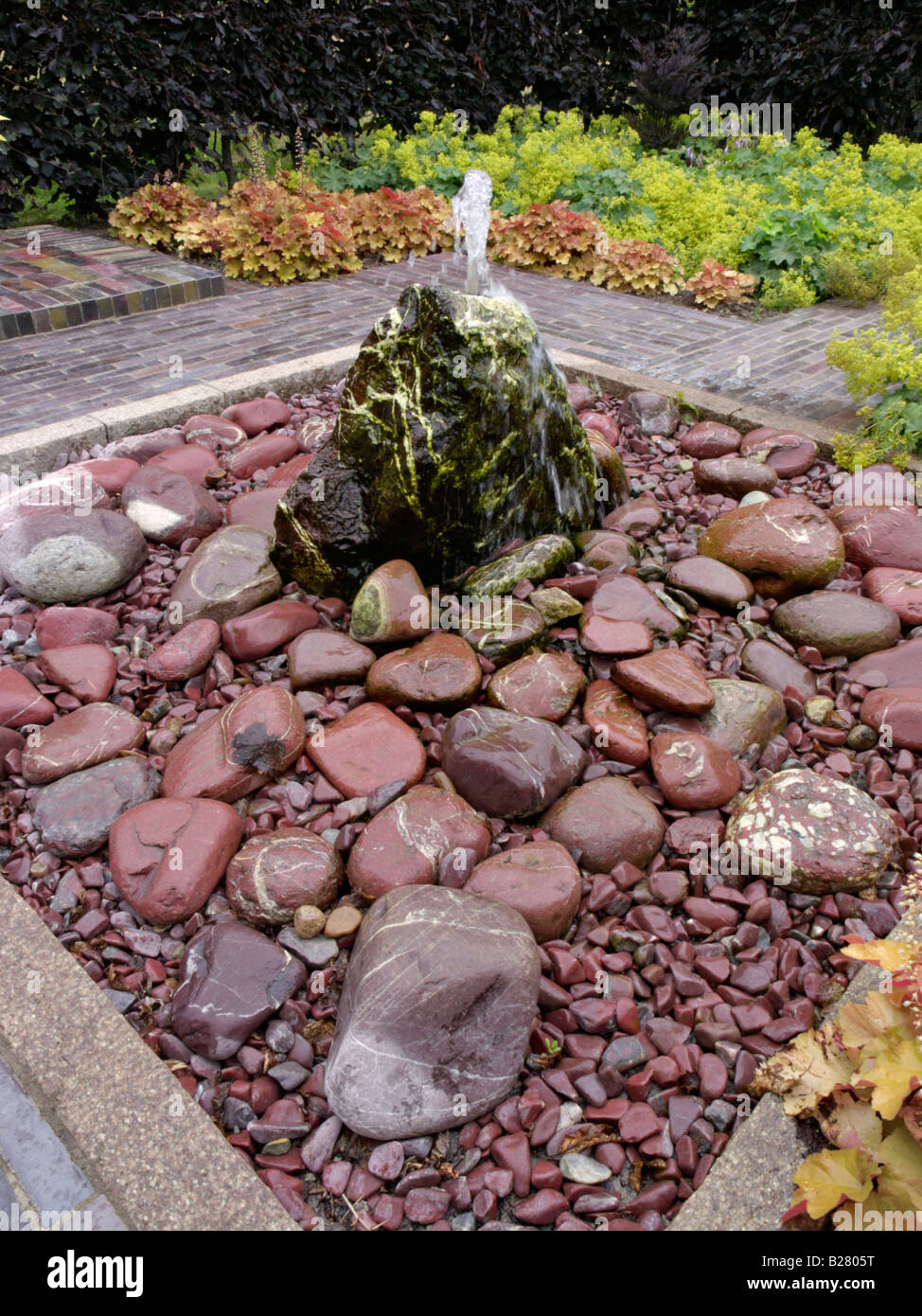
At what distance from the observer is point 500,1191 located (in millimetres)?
2043

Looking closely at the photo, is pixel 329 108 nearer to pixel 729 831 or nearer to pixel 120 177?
pixel 120 177

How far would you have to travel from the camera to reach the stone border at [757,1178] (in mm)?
1908

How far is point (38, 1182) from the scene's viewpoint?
7.02 ft

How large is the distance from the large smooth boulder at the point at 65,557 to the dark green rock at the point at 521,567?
4.98 ft

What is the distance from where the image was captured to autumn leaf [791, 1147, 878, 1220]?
1788 millimetres

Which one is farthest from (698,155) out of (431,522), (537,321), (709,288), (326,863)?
(326,863)

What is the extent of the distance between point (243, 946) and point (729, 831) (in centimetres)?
149

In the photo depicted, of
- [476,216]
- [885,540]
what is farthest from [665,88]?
[885,540]

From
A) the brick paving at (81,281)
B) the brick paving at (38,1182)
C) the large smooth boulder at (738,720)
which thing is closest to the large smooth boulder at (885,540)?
the large smooth boulder at (738,720)

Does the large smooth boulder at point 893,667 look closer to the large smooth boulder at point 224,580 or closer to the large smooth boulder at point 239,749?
the large smooth boulder at point 239,749

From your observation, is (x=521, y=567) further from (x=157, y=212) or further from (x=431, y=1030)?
(x=157, y=212)

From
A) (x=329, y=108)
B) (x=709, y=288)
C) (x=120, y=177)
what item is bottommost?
(x=709, y=288)

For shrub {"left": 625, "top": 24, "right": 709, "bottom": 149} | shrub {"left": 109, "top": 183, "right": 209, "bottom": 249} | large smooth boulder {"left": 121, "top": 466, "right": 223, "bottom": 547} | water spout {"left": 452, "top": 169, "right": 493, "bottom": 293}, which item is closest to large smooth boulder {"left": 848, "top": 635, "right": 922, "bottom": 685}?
large smooth boulder {"left": 121, "top": 466, "right": 223, "bottom": 547}

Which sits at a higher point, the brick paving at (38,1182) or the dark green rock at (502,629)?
the dark green rock at (502,629)
